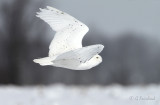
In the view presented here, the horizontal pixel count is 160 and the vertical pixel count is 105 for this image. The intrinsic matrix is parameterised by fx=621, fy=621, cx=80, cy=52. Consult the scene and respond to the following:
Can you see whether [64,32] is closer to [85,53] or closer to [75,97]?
[85,53]

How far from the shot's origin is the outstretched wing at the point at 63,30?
787cm

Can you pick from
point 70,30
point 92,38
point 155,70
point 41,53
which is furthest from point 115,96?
point 155,70

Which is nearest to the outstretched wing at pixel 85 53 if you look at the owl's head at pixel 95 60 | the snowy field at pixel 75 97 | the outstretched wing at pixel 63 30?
the owl's head at pixel 95 60

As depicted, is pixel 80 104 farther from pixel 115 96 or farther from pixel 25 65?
pixel 25 65

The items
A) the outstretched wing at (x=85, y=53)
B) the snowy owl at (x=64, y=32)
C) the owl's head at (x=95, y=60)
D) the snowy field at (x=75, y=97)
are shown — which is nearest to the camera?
the outstretched wing at (x=85, y=53)

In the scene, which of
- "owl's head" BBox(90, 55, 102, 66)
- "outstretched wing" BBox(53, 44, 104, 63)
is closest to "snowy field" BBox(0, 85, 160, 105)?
"owl's head" BBox(90, 55, 102, 66)

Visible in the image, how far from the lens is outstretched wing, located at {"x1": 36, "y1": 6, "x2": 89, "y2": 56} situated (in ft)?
25.8

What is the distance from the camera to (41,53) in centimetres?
2792

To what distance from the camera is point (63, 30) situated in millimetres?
7949

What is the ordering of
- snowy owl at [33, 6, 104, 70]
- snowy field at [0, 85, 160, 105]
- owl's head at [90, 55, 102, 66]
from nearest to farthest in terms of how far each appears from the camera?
owl's head at [90, 55, 102, 66]
snowy owl at [33, 6, 104, 70]
snowy field at [0, 85, 160, 105]

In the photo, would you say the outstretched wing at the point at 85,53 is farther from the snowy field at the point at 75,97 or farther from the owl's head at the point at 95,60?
the snowy field at the point at 75,97

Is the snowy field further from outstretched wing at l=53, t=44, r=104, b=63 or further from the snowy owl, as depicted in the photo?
outstretched wing at l=53, t=44, r=104, b=63

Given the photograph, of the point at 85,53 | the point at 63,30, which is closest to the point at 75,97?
the point at 63,30

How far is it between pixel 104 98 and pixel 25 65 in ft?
64.1
